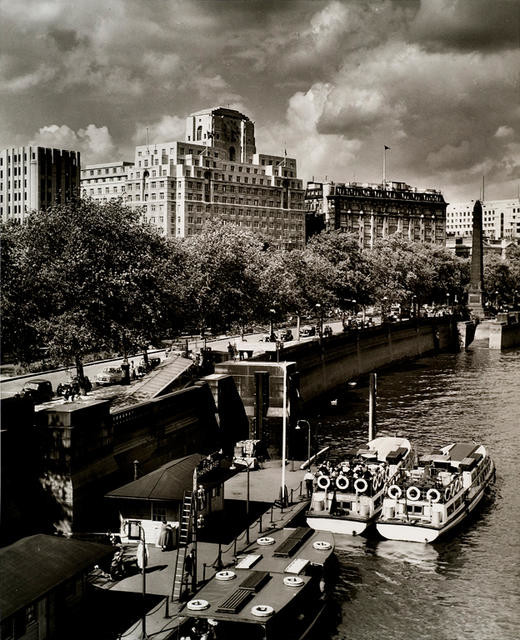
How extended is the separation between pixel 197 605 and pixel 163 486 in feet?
34.8

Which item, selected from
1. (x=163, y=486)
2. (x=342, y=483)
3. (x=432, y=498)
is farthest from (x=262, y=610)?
(x=432, y=498)

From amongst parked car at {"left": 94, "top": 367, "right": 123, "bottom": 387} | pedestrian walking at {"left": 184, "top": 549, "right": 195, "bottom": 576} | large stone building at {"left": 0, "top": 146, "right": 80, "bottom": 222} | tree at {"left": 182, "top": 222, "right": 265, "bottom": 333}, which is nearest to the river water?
pedestrian walking at {"left": 184, "top": 549, "right": 195, "bottom": 576}

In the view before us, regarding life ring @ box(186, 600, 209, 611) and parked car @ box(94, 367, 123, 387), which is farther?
parked car @ box(94, 367, 123, 387)

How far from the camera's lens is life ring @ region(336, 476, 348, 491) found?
47656 millimetres

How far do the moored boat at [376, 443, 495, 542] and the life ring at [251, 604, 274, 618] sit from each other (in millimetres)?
16957

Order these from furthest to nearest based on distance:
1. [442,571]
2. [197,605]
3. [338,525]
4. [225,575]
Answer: [338,525] < [442,571] < [225,575] < [197,605]

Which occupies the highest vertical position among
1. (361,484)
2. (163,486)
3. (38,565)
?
(163,486)

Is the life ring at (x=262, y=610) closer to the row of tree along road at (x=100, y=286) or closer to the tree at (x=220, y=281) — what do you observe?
the row of tree along road at (x=100, y=286)

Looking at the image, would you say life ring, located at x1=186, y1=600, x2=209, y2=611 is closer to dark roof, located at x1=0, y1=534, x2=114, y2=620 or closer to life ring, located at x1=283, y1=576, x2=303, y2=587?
life ring, located at x1=283, y1=576, x2=303, y2=587

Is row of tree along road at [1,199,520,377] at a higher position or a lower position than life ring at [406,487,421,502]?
higher

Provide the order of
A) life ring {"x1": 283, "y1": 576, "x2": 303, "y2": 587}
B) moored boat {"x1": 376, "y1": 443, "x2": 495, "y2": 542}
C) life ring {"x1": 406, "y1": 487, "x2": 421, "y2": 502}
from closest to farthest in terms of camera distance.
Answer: life ring {"x1": 283, "y1": 576, "x2": 303, "y2": 587} < moored boat {"x1": 376, "y1": 443, "x2": 495, "y2": 542} < life ring {"x1": 406, "y1": 487, "x2": 421, "y2": 502}

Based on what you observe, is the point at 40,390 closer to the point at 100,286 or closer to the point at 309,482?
the point at 100,286

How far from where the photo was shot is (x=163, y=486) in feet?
132

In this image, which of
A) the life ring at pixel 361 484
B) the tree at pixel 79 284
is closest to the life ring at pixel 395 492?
the life ring at pixel 361 484
